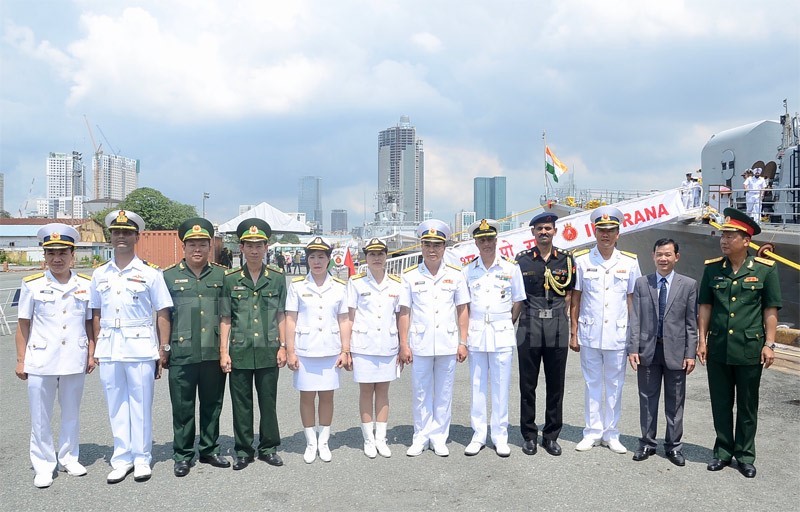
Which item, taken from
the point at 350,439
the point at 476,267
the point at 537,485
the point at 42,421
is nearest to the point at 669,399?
the point at 537,485

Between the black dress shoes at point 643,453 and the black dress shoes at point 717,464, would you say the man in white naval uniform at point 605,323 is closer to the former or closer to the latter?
the black dress shoes at point 643,453

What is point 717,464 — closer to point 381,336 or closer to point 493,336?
point 493,336

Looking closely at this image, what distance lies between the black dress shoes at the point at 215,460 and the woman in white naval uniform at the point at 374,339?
1066mm

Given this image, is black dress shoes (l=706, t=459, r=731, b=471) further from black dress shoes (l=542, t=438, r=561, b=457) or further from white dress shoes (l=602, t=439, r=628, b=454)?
black dress shoes (l=542, t=438, r=561, b=457)

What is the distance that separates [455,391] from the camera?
669 centimetres

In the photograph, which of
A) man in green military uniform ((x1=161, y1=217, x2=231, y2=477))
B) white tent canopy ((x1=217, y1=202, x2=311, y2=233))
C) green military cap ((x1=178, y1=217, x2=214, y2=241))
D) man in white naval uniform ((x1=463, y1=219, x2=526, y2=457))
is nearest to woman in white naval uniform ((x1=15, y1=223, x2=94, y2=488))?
man in green military uniform ((x1=161, y1=217, x2=231, y2=477))

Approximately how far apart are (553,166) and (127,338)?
20694 mm

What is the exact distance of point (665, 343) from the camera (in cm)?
447

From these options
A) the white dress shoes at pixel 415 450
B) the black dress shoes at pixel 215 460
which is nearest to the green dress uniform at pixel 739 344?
the white dress shoes at pixel 415 450

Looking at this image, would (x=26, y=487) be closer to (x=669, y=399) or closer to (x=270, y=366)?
(x=270, y=366)

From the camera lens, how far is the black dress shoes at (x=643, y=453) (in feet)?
14.5

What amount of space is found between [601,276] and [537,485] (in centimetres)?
176

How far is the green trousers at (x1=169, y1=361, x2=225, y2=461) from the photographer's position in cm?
Answer: 427

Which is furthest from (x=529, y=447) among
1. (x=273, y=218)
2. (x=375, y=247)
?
(x=273, y=218)
